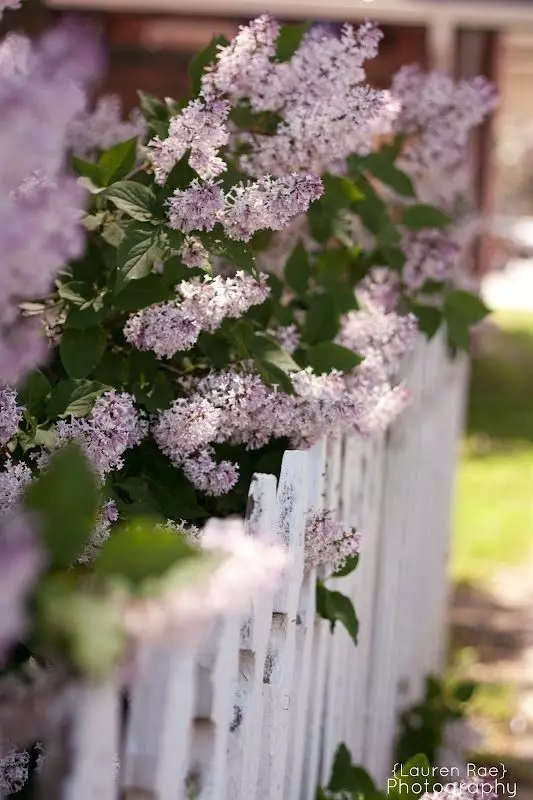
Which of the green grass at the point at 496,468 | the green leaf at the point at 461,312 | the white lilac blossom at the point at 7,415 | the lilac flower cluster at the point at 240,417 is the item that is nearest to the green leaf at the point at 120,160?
the lilac flower cluster at the point at 240,417

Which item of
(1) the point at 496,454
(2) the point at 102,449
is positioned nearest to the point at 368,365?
(2) the point at 102,449

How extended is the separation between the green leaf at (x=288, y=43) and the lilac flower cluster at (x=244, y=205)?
510 mm

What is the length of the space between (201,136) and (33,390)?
458 mm

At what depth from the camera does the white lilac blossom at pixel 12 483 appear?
1.60m

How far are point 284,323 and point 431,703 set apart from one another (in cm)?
182

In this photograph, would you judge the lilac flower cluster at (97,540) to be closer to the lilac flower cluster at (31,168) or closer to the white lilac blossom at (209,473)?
the white lilac blossom at (209,473)

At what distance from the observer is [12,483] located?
5.31ft

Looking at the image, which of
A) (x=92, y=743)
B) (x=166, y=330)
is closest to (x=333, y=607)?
(x=166, y=330)

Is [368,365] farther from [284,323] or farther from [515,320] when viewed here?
[515,320]

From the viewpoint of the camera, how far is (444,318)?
9.86 ft

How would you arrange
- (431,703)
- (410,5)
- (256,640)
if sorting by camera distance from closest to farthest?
1. (256,640)
2. (431,703)
3. (410,5)

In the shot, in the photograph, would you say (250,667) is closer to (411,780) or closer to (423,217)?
(411,780)

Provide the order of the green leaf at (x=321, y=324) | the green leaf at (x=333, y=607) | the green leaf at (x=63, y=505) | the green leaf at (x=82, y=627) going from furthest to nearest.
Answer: the green leaf at (x=321, y=324) < the green leaf at (x=333, y=607) < the green leaf at (x=63, y=505) < the green leaf at (x=82, y=627)

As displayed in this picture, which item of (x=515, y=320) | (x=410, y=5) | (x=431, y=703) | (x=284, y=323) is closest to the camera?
(x=284, y=323)
